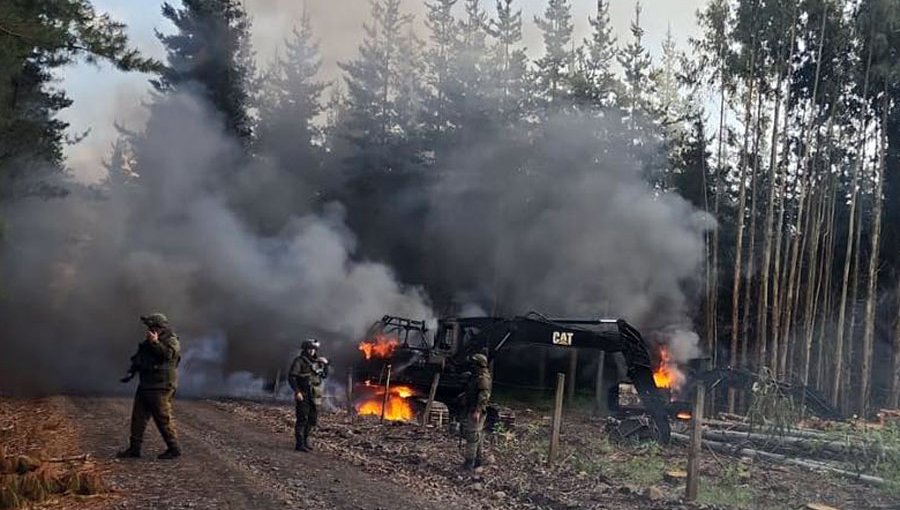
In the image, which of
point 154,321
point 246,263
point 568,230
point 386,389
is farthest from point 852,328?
point 154,321

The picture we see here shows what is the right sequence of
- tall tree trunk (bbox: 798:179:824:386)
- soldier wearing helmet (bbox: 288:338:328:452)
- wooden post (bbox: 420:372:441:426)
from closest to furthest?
soldier wearing helmet (bbox: 288:338:328:452) → wooden post (bbox: 420:372:441:426) → tall tree trunk (bbox: 798:179:824:386)

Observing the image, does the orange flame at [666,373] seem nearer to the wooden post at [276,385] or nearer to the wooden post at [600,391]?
the wooden post at [600,391]

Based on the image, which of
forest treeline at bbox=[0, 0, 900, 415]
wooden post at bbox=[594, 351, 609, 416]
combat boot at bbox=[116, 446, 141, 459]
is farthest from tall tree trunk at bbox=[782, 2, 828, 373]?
combat boot at bbox=[116, 446, 141, 459]

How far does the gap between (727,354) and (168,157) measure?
64.6ft

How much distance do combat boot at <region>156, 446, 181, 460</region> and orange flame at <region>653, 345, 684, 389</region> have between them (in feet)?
32.3

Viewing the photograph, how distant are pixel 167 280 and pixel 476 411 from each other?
14.4 meters

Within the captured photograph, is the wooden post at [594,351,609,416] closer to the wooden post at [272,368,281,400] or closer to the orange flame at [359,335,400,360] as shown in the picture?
the orange flame at [359,335,400,360]

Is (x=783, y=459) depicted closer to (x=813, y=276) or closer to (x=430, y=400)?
(x=430, y=400)

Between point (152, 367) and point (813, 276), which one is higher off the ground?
point (813, 276)

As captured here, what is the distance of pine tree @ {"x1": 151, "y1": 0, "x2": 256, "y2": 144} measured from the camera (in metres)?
28.8

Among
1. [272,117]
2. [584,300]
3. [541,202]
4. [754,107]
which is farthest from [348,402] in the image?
[272,117]

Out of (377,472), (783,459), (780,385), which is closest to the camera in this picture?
(377,472)

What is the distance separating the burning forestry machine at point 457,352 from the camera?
14062 millimetres

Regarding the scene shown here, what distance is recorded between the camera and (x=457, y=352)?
16.2 meters
